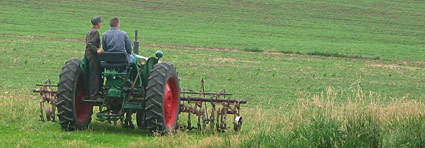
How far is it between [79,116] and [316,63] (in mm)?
23552

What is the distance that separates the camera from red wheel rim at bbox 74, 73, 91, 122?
12742 mm

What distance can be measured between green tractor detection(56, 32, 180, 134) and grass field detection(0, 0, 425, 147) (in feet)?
1.22

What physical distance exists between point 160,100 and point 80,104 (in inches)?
68.2

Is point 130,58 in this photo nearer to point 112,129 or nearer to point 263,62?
point 112,129

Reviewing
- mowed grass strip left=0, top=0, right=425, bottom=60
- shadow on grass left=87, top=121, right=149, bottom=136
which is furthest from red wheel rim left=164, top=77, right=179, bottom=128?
mowed grass strip left=0, top=0, right=425, bottom=60

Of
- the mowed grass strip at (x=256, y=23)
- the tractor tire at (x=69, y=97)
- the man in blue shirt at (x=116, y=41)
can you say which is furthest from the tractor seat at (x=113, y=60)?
the mowed grass strip at (x=256, y=23)

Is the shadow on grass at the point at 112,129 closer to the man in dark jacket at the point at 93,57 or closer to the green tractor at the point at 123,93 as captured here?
the green tractor at the point at 123,93

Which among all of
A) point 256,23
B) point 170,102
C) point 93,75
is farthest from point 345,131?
point 256,23

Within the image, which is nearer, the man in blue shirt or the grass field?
the grass field

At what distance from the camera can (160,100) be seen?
12.0m

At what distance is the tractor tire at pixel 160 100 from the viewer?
1194 cm

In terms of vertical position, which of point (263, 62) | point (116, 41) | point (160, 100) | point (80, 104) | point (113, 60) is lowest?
point (80, 104)

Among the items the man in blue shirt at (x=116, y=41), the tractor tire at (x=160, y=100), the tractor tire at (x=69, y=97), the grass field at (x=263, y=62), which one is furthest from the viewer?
the man in blue shirt at (x=116, y=41)

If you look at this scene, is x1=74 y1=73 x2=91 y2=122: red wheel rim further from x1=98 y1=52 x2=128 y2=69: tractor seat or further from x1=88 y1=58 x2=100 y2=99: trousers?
x1=98 y1=52 x2=128 y2=69: tractor seat
